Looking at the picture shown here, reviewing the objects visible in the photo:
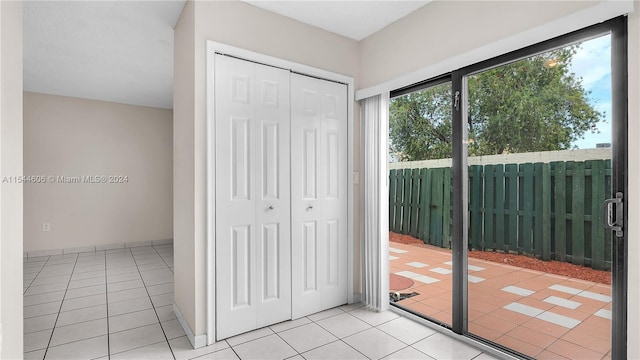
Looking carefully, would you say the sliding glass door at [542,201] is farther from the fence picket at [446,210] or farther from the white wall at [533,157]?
the fence picket at [446,210]

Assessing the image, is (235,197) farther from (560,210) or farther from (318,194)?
(560,210)

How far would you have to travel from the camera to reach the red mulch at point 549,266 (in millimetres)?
1856

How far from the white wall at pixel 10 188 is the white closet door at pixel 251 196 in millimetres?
1140

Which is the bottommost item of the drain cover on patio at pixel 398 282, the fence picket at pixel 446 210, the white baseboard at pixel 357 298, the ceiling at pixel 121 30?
the white baseboard at pixel 357 298

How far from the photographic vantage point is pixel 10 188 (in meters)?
1.68

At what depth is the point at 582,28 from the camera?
1819 millimetres

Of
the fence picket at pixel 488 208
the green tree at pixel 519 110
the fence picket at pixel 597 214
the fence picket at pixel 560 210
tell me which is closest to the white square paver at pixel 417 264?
the fence picket at pixel 488 208

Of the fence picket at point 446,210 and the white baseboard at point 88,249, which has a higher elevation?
the fence picket at point 446,210

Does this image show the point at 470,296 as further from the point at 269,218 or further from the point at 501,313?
the point at 269,218

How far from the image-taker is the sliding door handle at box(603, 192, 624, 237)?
1.71 m

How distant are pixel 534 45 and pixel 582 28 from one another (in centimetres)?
26

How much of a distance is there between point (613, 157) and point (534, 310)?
1.11 m

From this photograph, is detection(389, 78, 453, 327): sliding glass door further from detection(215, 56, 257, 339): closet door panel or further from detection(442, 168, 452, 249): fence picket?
detection(215, 56, 257, 339): closet door panel

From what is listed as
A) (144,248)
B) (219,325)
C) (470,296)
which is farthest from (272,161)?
(144,248)
